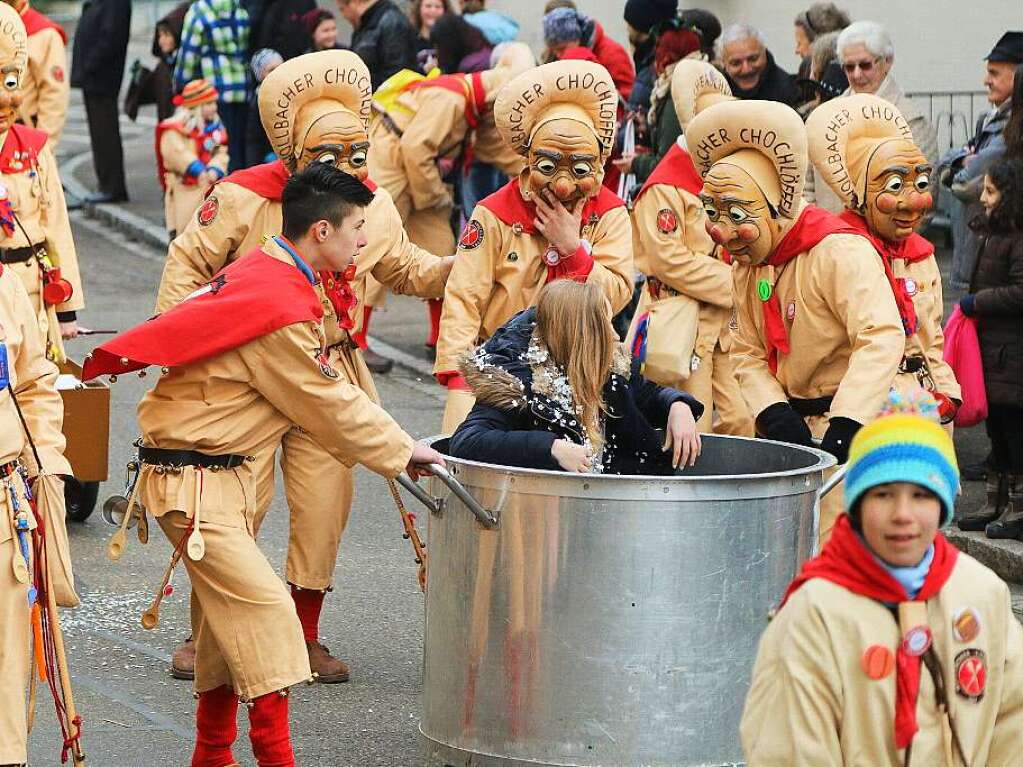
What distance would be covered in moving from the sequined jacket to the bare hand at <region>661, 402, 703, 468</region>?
0.05 metres

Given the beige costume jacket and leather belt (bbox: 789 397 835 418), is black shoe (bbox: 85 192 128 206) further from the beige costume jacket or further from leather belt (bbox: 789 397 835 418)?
the beige costume jacket

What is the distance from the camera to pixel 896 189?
662cm

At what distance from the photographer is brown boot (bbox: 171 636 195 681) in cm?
664

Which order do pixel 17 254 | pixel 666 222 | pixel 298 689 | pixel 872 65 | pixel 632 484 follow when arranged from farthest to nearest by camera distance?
pixel 872 65, pixel 17 254, pixel 666 222, pixel 298 689, pixel 632 484

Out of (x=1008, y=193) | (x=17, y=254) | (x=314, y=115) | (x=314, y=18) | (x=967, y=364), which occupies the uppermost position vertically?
(x=314, y=18)

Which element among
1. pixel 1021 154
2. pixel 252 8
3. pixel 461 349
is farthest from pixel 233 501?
pixel 252 8

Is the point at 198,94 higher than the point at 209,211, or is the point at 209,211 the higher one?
the point at 198,94

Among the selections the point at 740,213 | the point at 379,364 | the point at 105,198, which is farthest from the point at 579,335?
the point at 105,198

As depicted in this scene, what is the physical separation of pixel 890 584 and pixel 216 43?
1292 centimetres

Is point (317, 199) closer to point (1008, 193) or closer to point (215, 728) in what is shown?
point (215, 728)

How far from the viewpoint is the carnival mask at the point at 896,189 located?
21.7 feet

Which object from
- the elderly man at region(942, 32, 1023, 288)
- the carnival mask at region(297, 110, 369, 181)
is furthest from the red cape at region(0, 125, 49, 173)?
the elderly man at region(942, 32, 1023, 288)

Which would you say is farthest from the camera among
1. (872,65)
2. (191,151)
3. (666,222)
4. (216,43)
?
(216,43)

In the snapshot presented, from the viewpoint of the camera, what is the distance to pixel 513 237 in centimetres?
691
